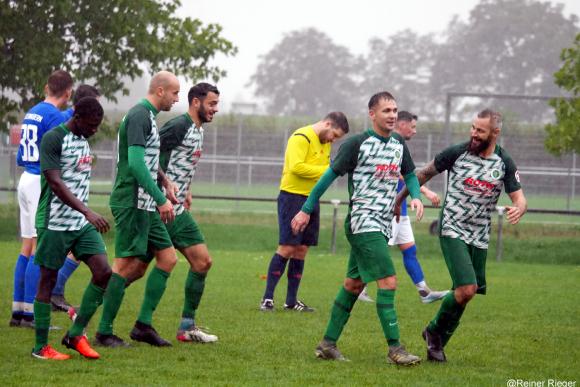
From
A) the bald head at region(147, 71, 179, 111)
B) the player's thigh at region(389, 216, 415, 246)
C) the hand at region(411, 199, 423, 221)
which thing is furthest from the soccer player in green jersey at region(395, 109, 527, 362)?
the player's thigh at region(389, 216, 415, 246)

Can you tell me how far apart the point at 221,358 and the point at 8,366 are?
1583 mm

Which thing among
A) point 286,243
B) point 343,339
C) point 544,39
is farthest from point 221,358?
point 544,39

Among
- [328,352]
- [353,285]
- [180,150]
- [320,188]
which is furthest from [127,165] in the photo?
[328,352]

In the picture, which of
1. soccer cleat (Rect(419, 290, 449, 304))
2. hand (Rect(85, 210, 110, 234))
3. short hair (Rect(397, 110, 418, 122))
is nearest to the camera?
hand (Rect(85, 210, 110, 234))

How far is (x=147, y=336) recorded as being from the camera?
869 centimetres

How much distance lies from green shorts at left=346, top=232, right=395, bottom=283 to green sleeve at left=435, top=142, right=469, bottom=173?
72cm

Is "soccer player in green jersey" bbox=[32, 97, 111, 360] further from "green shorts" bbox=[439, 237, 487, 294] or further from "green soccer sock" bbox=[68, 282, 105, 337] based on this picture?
"green shorts" bbox=[439, 237, 487, 294]

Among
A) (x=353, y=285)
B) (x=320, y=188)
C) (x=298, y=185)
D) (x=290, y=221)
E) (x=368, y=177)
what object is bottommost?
(x=353, y=285)

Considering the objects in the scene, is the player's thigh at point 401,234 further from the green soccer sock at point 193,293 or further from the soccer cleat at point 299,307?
the green soccer sock at point 193,293

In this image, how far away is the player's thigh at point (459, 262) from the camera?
8.02m

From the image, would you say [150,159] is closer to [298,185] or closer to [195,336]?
[195,336]

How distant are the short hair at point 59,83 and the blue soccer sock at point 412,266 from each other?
501cm

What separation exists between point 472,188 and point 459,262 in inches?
22.8

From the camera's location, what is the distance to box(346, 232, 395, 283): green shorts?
7.95 meters
